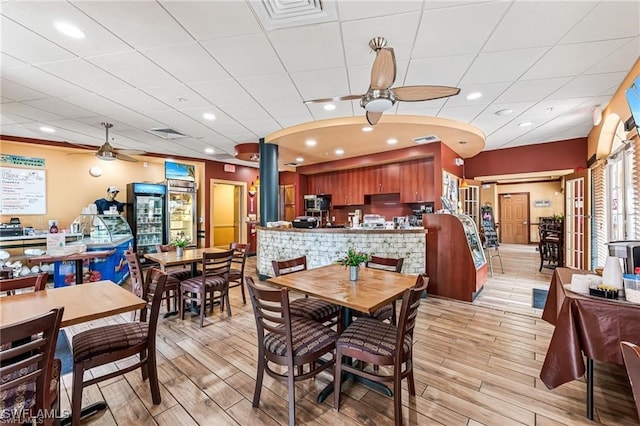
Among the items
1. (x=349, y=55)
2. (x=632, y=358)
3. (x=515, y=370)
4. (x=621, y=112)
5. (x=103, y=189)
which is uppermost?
(x=349, y=55)

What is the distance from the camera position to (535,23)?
2.30m

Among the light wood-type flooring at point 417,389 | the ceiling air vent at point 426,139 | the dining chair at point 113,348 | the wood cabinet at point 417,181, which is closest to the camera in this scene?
the dining chair at point 113,348

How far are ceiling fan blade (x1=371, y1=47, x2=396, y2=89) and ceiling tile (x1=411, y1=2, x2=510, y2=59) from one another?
417mm

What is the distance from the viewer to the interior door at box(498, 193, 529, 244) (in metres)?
11.3

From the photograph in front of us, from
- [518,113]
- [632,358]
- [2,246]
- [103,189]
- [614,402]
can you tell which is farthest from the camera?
[103,189]

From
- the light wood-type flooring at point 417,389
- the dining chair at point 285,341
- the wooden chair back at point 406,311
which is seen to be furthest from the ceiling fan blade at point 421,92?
the light wood-type flooring at point 417,389

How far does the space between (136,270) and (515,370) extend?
4.09 meters

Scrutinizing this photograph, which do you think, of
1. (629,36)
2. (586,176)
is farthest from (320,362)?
(586,176)

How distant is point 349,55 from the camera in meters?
2.74

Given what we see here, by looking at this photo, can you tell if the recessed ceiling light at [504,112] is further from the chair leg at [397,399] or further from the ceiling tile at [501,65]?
the chair leg at [397,399]

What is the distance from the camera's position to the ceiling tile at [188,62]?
8.71 ft

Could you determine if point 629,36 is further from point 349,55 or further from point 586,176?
point 586,176

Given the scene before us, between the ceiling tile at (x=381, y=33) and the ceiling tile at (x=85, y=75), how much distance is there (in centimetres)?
266

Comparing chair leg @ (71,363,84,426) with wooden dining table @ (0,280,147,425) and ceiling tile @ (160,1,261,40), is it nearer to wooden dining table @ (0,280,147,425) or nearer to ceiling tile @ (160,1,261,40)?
wooden dining table @ (0,280,147,425)
